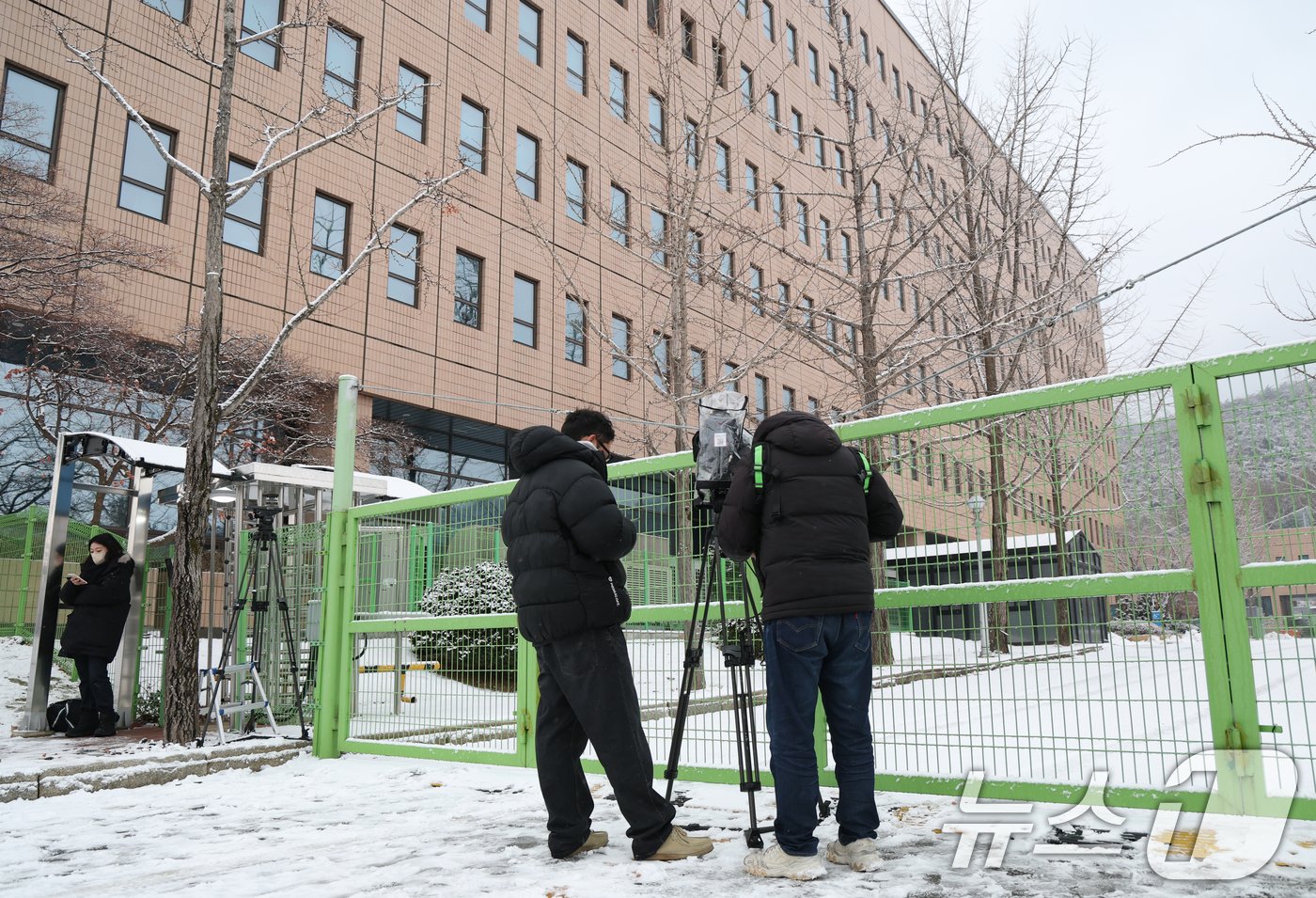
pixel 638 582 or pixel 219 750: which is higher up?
pixel 638 582

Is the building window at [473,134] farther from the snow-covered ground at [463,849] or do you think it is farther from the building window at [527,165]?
the snow-covered ground at [463,849]

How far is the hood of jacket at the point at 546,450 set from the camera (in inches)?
168

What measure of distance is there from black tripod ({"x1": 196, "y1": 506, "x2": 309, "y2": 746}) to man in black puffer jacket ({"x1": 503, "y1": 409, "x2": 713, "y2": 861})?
15.2 feet

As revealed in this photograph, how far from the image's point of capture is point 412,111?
2178 centimetres

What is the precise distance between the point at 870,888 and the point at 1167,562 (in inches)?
80.1

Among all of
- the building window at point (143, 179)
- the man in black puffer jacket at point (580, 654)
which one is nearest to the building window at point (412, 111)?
the building window at point (143, 179)

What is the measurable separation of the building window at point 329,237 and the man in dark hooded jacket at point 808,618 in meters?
17.7

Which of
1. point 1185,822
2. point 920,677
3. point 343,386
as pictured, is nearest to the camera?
point 1185,822

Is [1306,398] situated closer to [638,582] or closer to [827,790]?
[827,790]

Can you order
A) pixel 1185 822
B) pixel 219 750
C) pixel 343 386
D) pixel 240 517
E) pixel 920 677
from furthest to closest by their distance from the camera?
pixel 240 517 → pixel 343 386 → pixel 219 750 → pixel 920 677 → pixel 1185 822

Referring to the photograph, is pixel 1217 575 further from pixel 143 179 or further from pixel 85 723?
pixel 143 179

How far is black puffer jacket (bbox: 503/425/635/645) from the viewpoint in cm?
402

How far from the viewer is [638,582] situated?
19.6 ft

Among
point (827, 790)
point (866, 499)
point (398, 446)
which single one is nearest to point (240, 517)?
point (827, 790)
